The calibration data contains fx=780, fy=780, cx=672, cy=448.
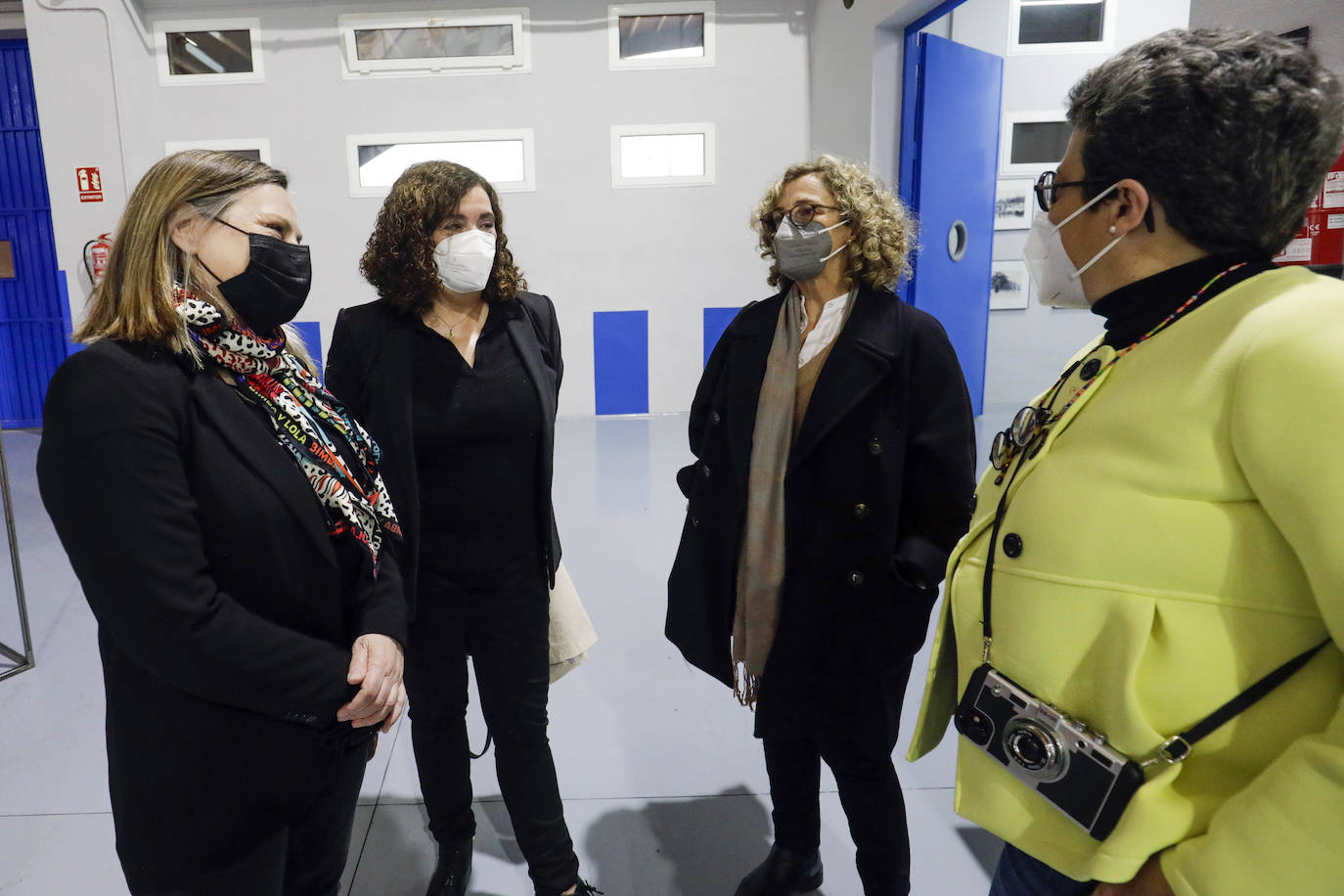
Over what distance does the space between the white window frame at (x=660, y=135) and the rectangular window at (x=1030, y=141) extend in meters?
2.09

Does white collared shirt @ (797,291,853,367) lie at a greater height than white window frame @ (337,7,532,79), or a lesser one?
lesser

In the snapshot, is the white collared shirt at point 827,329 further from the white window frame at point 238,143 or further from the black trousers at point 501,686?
the white window frame at point 238,143

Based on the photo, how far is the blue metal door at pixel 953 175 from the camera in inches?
170

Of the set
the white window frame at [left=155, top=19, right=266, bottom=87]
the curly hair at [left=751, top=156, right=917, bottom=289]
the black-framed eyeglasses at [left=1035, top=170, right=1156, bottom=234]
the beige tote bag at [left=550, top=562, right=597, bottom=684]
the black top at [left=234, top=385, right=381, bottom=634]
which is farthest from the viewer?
the white window frame at [left=155, top=19, right=266, bottom=87]

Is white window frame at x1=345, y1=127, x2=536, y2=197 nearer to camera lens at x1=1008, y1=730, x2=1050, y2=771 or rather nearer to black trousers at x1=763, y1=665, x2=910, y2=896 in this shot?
black trousers at x1=763, y1=665, x2=910, y2=896

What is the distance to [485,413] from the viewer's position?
1.66 meters

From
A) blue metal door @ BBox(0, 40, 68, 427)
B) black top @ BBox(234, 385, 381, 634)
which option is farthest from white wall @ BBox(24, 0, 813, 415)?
black top @ BBox(234, 385, 381, 634)

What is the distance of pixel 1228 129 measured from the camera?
2.54 feet

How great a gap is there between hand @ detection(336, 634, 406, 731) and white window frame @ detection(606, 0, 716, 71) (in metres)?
5.57

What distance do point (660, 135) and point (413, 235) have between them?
4.66m

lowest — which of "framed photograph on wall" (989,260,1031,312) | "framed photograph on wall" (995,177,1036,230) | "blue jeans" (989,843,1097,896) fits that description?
"blue jeans" (989,843,1097,896)

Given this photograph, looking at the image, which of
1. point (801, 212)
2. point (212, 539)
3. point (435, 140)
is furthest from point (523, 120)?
point (212, 539)

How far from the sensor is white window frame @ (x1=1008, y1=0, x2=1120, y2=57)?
5.33 meters

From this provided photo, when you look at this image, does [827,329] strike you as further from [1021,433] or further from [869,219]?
[1021,433]
